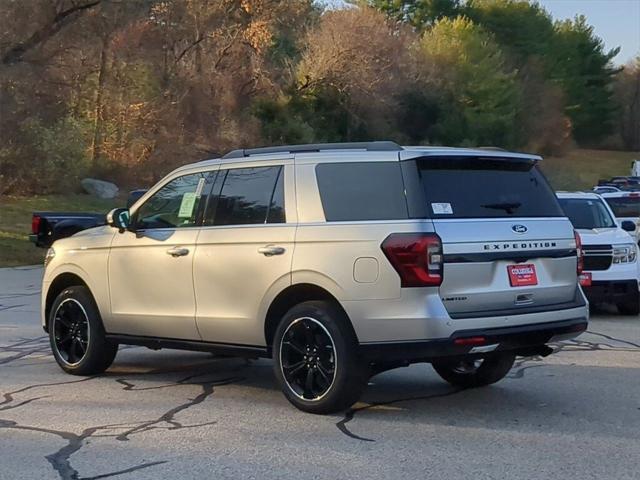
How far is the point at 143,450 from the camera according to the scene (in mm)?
6301

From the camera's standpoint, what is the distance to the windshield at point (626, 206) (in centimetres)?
2309

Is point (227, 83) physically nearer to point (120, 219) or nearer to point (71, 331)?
point (71, 331)

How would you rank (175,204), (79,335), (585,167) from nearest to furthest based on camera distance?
(175,204)
(79,335)
(585,167)

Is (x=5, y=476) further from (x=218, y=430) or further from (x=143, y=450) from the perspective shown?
(x=218, y=430)

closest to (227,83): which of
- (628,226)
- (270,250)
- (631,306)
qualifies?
(628,226)

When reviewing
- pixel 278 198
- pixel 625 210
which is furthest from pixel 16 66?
pixel 278 198

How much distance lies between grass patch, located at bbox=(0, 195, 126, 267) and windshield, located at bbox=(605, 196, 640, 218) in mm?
13910

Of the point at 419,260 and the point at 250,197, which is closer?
the point at 419,260

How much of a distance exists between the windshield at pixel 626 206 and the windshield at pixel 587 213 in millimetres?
8853

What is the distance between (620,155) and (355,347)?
93.9m

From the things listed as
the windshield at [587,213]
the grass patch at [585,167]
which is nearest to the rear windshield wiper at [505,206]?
the windshield at [587,213]

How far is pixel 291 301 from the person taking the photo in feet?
24.4

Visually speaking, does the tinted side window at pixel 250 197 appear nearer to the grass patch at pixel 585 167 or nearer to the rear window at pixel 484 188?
the rear window at pixel 484 188

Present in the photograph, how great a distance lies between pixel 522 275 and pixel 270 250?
190 centimetres
